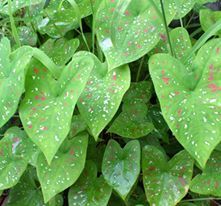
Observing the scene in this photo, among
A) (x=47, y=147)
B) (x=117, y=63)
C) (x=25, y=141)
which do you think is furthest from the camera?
(x=25, y=141)

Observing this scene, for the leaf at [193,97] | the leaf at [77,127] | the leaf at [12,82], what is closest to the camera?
the leaf at [193,97]

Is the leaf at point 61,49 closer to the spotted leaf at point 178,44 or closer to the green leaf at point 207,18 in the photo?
the spotted leaf at point 178,44

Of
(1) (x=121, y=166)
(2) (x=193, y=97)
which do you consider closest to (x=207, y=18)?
(2) (x=193, y=97)

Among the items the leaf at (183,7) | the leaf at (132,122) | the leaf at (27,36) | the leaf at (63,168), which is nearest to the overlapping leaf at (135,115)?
the leaf at (132,122)

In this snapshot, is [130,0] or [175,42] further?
[175,42]

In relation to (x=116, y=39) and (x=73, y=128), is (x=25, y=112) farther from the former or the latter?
(x=116, y=39)

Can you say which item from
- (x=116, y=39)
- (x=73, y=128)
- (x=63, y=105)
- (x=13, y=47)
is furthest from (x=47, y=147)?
(x=13, y=47)
